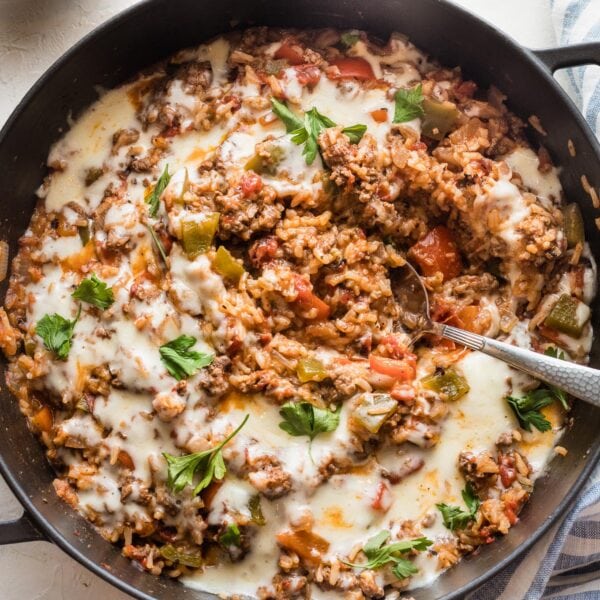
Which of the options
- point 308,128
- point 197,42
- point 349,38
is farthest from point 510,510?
point 197,42

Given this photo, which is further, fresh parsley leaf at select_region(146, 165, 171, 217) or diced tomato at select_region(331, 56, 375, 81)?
diced tomato at select_region(331, 56, 375, 81)

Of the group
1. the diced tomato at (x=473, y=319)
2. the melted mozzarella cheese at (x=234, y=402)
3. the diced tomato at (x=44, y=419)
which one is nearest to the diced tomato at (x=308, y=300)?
the melted mozzarella cheese at (x=234, y=402)

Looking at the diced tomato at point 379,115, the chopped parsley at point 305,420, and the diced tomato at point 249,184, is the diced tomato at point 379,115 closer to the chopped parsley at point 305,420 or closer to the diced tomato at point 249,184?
the diced tomato at point 249,184

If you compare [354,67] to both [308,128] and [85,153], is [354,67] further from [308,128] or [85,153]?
[85,153]

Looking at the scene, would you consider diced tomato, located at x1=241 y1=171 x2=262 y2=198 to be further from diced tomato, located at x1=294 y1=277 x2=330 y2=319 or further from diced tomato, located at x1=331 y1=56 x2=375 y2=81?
diced tomato, located at x1=331 y1=56 x2=375 y2=81

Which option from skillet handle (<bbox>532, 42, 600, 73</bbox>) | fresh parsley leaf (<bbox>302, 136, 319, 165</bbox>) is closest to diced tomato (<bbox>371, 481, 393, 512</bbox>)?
fresh parsley leaf (<bbox>302, 136, 319, 165</bbox>)

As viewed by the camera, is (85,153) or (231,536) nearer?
(231,536)

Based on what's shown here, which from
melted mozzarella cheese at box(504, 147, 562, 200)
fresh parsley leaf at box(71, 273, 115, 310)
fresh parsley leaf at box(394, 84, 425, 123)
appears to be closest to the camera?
fresh parsley leaf at box(71, 273, 115, 310)
